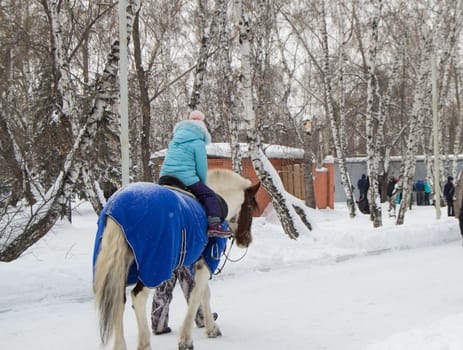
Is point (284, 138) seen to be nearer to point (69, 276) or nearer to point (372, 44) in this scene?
point (372, 44)

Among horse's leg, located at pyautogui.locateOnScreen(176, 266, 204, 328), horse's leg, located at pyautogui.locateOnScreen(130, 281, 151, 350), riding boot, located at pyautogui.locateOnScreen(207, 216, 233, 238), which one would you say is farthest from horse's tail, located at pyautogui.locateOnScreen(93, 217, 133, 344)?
horse's leg, located at pyautogui.locateOnScreen(176, 266, 204, 328)

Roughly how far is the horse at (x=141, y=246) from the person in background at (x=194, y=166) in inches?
4.8

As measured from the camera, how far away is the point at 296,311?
683cm

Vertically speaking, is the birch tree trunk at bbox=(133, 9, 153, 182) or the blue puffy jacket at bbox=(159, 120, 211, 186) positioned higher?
the birch tree trunk at bbox=(133, 9, 153, 182)

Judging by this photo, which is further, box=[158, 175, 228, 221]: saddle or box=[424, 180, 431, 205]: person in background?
box=[424, 180, 431, 205]: person in background

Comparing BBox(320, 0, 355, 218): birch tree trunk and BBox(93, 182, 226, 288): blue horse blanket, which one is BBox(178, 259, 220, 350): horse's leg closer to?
BBox(93, 182, 226, 288): blue horse blanket

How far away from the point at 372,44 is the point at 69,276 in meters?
11.2

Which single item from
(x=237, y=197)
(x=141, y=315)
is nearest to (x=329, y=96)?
(x=237, y=197)

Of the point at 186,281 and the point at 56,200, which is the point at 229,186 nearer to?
the point at 186,281

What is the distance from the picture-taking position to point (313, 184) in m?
26.5

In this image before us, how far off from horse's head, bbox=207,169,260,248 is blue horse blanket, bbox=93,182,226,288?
39.0 inches

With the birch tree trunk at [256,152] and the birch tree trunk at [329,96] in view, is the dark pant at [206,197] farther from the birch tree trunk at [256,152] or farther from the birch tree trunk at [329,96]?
the birch tree trunk at [329,96]

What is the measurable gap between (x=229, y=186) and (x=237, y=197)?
16 centimetres

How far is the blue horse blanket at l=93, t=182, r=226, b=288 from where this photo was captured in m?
4.47
